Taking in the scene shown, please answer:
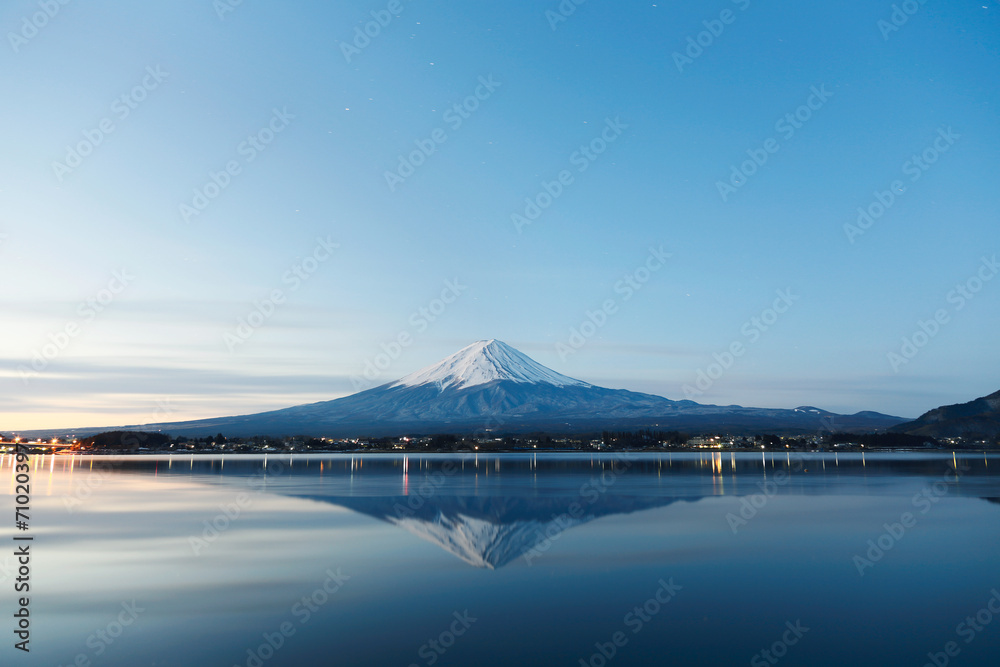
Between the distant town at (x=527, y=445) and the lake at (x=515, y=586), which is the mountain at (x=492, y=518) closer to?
the lake at (x=515, y=586)

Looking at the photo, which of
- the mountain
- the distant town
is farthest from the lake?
the distant town

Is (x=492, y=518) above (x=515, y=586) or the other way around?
the other way around

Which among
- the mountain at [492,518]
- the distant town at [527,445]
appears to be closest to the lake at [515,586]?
the mountain at [492,518]

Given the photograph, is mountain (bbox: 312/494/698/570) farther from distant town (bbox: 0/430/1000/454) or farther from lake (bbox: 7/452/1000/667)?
distant town (bbox: 0/430/1000/454)

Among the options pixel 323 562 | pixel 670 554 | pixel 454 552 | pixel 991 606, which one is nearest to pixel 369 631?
pixel 323 562

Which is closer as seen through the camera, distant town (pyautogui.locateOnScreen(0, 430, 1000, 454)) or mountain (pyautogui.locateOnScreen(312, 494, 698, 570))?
mountain (pyautogui.locateOnScreen(312, 494, 698, 570))

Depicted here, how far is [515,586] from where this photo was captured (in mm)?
14336

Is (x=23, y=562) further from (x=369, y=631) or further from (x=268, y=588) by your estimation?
(x=369, y=631)

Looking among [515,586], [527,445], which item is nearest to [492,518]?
[515,586]

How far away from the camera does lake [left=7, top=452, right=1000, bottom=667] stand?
406 inches

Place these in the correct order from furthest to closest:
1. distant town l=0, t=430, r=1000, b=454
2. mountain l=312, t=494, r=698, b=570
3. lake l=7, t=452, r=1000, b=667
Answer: distant town l=0, t=430, r=1000, b=454
mountain l=312, t=494, r=698, b=570
lake l=7, t=452, r=1000, b=667

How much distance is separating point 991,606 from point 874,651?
13.6 ft

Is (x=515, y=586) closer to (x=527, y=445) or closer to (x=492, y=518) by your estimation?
(x=492, y=518)

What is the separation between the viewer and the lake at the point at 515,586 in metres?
10.3
